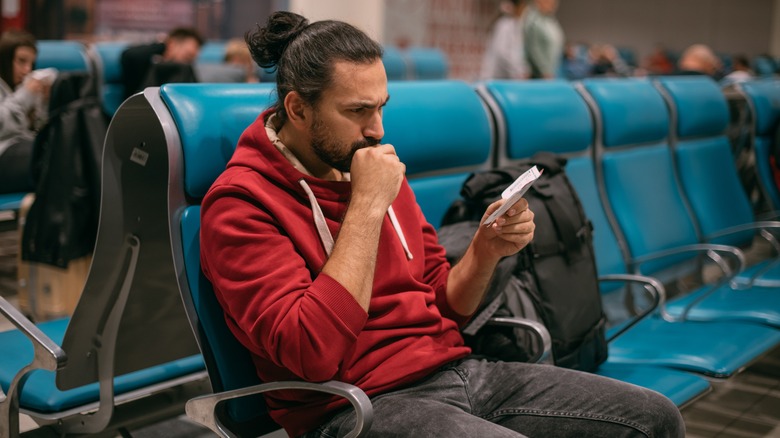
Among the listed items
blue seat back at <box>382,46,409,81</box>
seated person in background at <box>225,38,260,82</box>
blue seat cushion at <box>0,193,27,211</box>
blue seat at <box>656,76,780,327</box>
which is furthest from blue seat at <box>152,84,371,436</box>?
blue seat back at <box>382,46,409,81</box>

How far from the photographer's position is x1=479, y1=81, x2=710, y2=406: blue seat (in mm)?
2482

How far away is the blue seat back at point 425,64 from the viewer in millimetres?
9052

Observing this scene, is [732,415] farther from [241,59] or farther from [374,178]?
[241,59]

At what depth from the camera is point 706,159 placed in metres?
3.49

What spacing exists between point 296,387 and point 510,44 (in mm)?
5368

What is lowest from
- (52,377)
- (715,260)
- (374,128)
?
(52,377)

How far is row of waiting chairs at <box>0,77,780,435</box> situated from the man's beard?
0.74 feet

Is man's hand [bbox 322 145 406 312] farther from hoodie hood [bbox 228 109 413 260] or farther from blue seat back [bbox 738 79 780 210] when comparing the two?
blue seat back [bbox 738 79 780 210]

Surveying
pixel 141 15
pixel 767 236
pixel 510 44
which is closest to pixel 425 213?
pixel 767 236

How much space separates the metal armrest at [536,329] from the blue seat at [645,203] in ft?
1.63

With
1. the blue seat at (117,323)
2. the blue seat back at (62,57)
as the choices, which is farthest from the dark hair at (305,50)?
the blue seat back at (62,57)

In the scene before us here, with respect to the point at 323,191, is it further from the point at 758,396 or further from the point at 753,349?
the point at 758,396

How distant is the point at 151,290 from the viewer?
178cm

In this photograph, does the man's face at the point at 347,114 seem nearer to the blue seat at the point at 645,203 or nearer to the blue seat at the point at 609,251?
the blue seat at the point at 609,251
